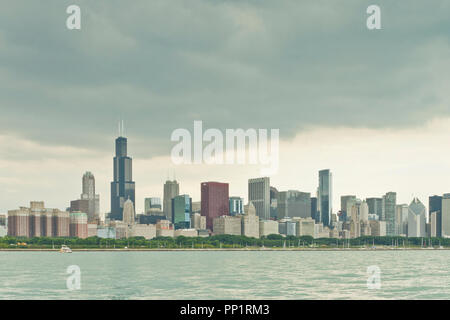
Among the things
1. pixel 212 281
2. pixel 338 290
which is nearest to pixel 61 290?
pixel 212 281

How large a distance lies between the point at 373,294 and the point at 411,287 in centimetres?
1183

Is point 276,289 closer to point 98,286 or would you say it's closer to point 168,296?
point 168,296
